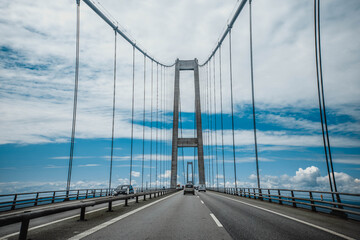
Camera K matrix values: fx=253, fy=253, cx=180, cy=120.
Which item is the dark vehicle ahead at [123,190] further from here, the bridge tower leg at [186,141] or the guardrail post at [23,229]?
the bridge tower leg at [186,141]

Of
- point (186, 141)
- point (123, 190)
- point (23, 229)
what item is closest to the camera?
point (23, 229)

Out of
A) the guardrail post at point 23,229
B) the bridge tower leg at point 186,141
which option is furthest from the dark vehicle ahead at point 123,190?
the bridge tower leg at point 186,141

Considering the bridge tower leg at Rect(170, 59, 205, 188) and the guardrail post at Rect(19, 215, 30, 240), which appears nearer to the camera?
the guardrail post at Rect(19, 215, 30, 240)

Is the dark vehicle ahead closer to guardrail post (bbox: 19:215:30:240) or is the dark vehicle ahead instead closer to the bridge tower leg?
guardrail post (bbox: 19:215:30:240)

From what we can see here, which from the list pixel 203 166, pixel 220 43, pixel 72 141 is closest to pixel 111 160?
pixel 72 141

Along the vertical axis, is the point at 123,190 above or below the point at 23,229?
below

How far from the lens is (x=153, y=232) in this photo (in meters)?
5.99

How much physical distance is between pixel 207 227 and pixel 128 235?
82.8 inches

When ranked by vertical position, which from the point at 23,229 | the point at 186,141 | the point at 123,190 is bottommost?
the point at 123,190

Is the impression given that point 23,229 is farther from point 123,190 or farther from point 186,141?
point 186,141

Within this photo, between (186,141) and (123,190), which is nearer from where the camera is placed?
(123,190)

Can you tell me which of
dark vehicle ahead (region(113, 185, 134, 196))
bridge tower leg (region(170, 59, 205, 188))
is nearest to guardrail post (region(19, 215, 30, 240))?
dark vehicle ahead (region(113, 185, 134, 196))

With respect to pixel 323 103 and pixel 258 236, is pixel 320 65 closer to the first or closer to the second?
pixel 323 103

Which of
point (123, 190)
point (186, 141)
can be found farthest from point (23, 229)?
point (186, 141)
